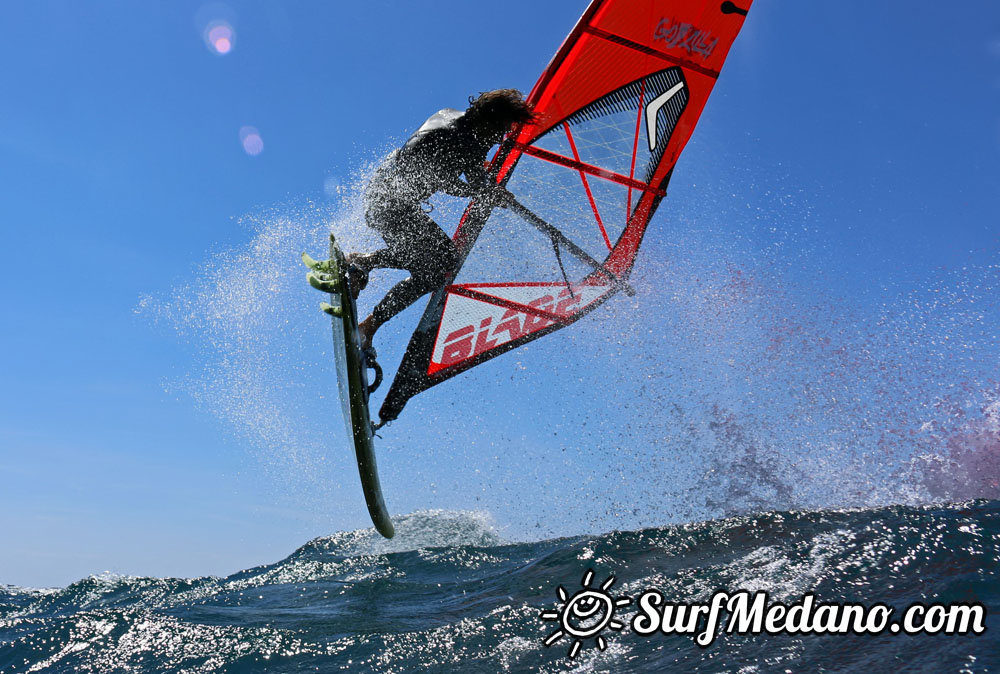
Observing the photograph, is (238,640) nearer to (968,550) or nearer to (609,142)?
(968,550)

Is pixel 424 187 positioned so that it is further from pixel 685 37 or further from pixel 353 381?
pixel 685 37

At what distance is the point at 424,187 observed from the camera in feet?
16.9

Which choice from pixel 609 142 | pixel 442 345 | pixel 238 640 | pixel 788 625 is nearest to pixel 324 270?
pixel 442 345

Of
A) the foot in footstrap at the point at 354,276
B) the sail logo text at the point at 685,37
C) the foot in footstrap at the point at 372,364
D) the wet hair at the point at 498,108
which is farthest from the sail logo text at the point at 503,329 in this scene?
the sail logo text at the point at 685,37

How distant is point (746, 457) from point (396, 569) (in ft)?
12.1

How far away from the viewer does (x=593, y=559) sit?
4.40m

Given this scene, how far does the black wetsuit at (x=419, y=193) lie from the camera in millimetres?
5000

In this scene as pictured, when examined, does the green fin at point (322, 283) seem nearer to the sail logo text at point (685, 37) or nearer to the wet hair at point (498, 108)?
the wet hair at point (498, 108)

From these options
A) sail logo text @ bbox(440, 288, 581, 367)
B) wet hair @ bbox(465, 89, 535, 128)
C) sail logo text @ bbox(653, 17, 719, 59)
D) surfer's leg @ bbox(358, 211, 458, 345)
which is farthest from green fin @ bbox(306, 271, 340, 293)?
sail logo text @ bbox(653, 17, 719, 59)

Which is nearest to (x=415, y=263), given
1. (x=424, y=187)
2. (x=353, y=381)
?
(x=424, y=187)

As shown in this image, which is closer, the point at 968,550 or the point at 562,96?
the point at 968,550

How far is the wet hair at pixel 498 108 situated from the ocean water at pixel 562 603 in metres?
3.37

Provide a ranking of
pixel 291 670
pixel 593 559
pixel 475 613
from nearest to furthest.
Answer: pixel 291 670 → pixel 475 613 → pixel 593 559

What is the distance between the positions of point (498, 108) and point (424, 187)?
853 millimetres
